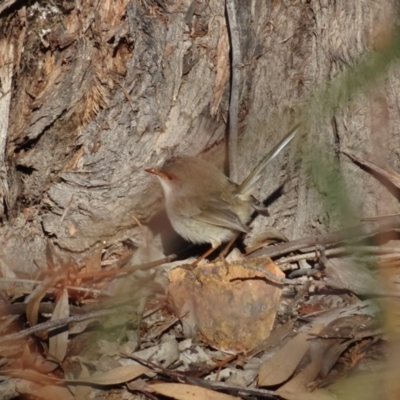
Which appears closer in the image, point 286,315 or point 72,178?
point 286,315

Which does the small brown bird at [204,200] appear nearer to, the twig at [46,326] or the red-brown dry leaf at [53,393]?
the twig at [46,326]

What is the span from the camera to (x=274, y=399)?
3988 mm

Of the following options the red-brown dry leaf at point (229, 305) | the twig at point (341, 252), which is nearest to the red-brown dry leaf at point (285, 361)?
the red-brown dry leaf at point (229, 305)

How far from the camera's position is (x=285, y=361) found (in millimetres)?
4207

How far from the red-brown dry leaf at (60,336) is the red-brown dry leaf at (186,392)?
0.62 m

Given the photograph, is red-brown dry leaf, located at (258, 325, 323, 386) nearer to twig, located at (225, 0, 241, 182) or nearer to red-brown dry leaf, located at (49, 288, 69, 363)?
red-brown dry leaf, located at (49, 288, 69, 363)

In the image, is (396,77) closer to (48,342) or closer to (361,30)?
(361,30)

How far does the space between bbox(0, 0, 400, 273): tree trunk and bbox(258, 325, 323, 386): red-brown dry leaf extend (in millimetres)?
886

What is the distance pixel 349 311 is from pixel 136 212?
1.68m

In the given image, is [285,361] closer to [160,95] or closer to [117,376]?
[117,376]

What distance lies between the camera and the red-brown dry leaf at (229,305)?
4504mm

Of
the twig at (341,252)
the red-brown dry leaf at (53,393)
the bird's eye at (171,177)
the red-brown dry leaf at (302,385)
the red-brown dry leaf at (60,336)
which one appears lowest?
the red-brown dry leaf at (302,385)

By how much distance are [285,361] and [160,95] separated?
1.88 m

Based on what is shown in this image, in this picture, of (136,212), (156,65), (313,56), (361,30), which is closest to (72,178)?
(136,212)
